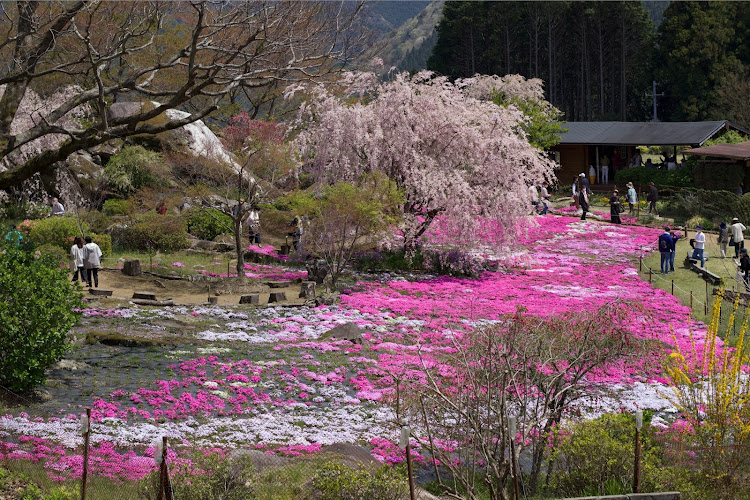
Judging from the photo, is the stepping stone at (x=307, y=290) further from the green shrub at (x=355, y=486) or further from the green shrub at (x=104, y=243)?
the green shrub at (x=355, y=486)

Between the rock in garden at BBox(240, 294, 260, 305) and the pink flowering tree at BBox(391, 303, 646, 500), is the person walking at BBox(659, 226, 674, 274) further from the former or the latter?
the pink flowering tree at BBox(391, 303, 646, 500)

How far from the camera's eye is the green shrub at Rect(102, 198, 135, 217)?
38.2 meters

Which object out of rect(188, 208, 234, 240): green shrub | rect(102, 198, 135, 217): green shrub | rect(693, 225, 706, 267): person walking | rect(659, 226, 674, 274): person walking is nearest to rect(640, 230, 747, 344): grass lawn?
rect(659, 226, 674, 274): person walking

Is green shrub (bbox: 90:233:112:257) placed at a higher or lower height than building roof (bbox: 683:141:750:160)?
lower

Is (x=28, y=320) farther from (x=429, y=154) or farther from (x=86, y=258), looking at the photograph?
(x=429, y=154)

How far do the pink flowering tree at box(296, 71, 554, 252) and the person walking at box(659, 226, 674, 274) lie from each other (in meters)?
5.48

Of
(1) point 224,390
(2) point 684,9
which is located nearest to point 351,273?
(1) point 224,390

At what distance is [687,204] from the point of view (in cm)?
4512

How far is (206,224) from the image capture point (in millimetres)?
36625

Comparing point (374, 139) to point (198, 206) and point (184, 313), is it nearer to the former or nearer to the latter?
point (198, 206)

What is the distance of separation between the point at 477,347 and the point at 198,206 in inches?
971

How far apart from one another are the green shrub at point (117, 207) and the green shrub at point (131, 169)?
5.07 feet

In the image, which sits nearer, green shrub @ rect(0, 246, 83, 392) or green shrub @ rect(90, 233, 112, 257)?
green shrub @ rect(0, 246, 83, 392)

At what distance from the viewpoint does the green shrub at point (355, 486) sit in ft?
36.5
